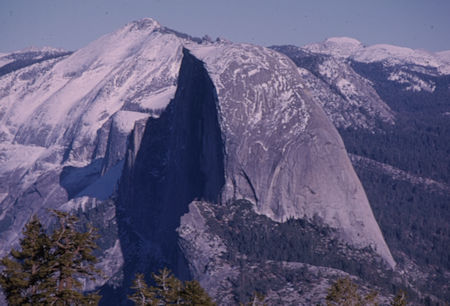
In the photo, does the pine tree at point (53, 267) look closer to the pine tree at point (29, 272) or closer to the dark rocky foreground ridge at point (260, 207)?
the pine tree at point (29, 272)

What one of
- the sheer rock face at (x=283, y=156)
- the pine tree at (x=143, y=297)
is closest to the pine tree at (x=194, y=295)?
the pine tree at (x=143, y=297)

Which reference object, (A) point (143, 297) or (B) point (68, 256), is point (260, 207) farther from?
(B) point (68, 256)

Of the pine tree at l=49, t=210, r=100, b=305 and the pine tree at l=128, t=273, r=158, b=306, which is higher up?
the pine tree at l=49, t=210, r=100, b=305

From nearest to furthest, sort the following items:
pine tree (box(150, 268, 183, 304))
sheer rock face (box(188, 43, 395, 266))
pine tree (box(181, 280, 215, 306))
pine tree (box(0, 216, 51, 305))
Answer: pine tree (box(0, 216, 51, 305)), pine tree (box(181, 280, 215, 306)), pine tree (box(150, 268, 183, 304)), sheer rock face (box(188, 43, 395, 266))

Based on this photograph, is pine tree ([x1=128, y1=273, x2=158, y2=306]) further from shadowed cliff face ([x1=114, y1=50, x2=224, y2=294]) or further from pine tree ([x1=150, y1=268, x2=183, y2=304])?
shadowed cliff face ([x1=114, y1=50, x2=224, y2=294])

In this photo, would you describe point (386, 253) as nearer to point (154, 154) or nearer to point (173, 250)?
point (173, 250)

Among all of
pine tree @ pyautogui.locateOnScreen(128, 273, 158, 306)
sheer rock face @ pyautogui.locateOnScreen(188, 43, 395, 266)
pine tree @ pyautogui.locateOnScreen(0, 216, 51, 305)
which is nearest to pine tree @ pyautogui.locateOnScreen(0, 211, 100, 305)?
pine tree @ pyautogui.locateOnScreen(0, 216, 51, 305)

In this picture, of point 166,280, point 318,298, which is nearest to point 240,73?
point 318,298
